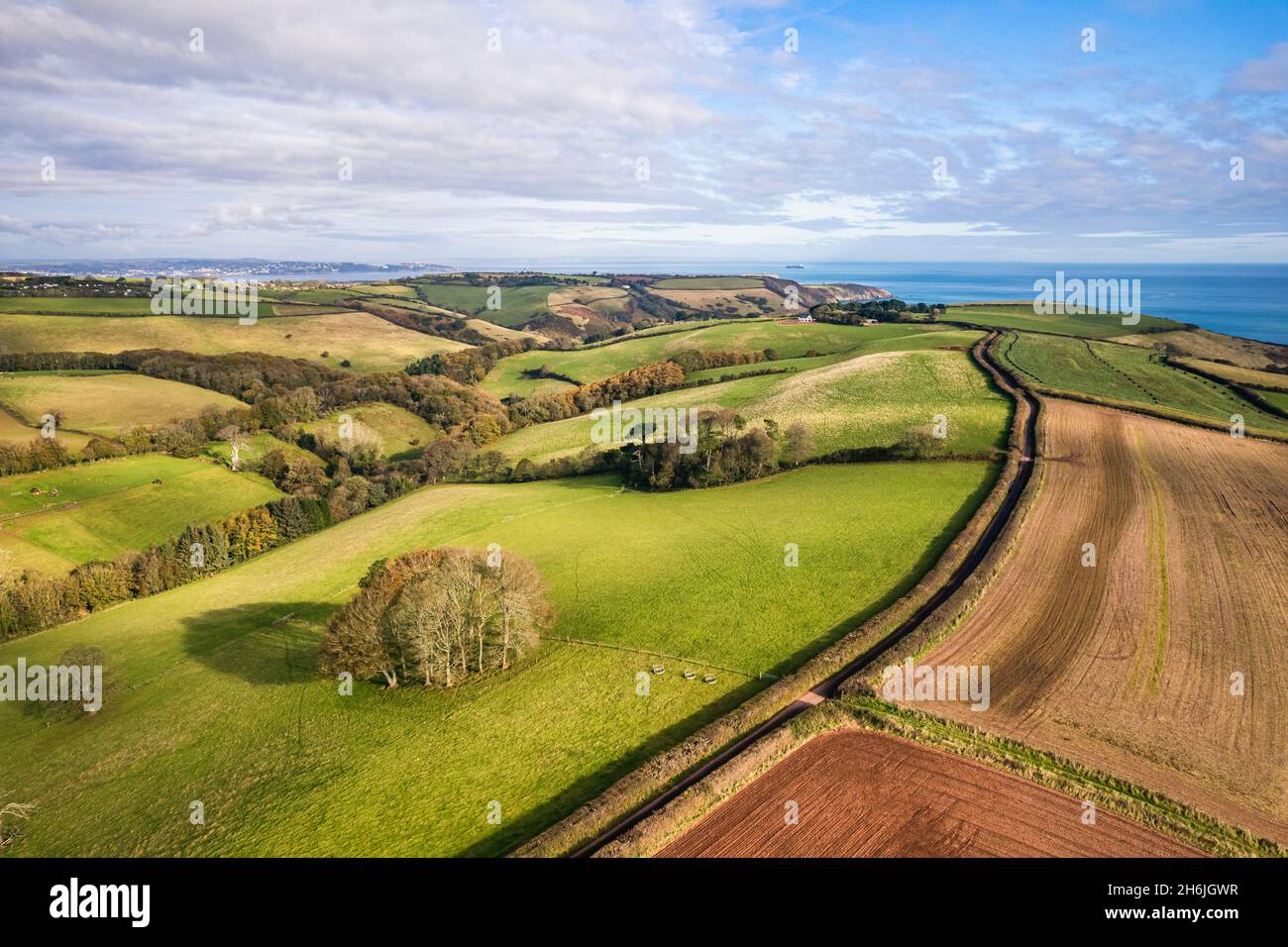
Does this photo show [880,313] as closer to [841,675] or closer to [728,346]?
[728,346]

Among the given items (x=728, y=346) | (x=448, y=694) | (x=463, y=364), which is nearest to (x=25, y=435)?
(x=463, y=364)

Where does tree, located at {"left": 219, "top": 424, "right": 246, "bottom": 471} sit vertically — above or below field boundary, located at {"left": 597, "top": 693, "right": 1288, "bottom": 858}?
above

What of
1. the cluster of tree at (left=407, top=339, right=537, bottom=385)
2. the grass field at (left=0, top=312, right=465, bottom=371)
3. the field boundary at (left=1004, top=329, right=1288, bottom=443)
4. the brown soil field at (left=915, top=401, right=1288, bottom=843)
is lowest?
the brown soil field at (left=915, top=401, right=1288, bottom=843)

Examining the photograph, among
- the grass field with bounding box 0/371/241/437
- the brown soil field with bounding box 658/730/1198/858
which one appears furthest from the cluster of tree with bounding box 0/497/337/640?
the brown soil field with bounding box 658/730/1198/858

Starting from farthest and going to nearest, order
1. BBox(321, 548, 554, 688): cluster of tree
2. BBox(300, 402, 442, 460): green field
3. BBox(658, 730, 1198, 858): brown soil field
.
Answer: BBox(300, 402, 442, 460): green field → BBox(321, 548, 554, 688): cluster of tree → BBox(658, 730, 1198, 858): brown soil field

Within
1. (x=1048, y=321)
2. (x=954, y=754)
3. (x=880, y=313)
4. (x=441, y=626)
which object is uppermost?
(x=880, y=313)

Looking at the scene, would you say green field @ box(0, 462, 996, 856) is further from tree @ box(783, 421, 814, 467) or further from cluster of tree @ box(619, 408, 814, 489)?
tree @ box(783, 421, 814, 467)
